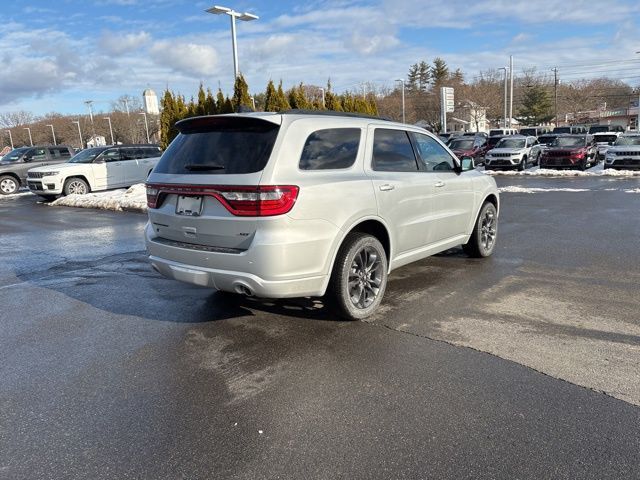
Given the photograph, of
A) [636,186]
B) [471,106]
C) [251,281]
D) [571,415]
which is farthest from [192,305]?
[471,106]

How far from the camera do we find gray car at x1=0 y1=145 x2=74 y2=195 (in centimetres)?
2070

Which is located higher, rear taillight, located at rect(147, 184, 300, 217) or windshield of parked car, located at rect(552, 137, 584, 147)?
windshield of parked car, located at rect(552, 137, 584, 147)

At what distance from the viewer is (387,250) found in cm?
509

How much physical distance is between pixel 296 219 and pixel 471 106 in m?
73.0

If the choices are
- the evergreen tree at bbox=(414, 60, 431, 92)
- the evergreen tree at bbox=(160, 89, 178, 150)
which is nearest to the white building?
the evergreen tree at bbox=(414, 60, 431, 92)

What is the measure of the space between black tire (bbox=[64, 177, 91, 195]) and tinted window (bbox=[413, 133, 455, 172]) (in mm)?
14989

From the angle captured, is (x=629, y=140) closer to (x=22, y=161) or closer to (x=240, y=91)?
(x=240, y=91)

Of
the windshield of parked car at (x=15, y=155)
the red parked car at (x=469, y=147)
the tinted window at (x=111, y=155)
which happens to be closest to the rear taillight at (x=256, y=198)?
the tinted window at (x=111, y=155)

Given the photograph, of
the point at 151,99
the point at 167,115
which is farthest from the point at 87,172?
the point at 151,99

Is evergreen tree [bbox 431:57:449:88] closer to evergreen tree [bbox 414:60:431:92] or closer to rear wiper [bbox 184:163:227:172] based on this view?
evergreen tree [bbox 414:60:431:92]

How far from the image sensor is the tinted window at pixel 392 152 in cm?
499

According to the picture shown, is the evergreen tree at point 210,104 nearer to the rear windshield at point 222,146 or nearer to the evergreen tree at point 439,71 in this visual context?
the rear windshield at point 222,146

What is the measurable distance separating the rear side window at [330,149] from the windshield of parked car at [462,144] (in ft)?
80.7

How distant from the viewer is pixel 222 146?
4.31 m
